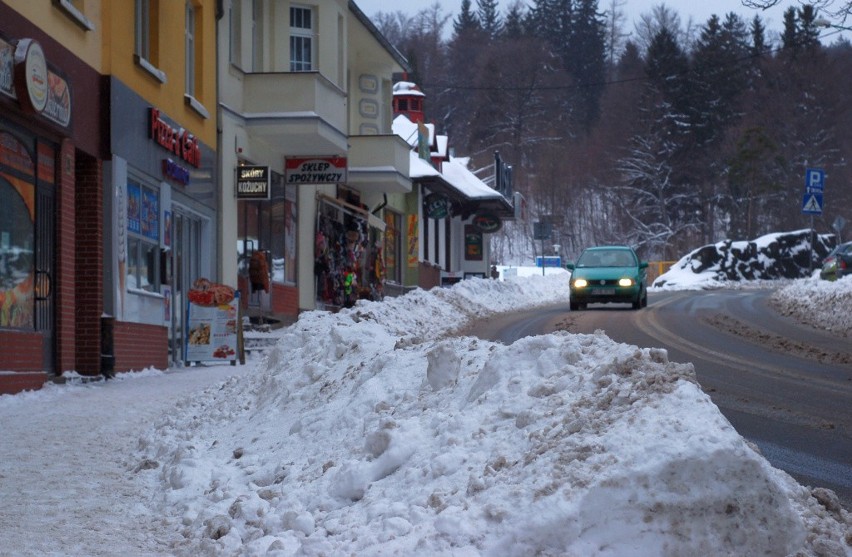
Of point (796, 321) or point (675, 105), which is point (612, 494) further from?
point (675, 105)

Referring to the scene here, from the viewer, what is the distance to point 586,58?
299 ft

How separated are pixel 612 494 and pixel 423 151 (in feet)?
131

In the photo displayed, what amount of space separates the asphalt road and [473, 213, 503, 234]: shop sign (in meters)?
22.1

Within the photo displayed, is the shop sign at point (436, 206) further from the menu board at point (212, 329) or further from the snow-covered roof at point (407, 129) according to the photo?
the menu board at point (212, 329)

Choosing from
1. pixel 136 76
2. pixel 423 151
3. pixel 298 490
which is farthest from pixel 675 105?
pixel 298 490

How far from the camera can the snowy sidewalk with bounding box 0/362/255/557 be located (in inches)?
258

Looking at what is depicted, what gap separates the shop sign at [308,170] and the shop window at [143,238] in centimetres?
715

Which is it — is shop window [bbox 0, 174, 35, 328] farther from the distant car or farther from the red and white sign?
the distant car

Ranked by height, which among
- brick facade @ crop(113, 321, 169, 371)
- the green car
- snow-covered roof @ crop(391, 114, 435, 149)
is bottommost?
brick facade @ crop(113, 321, 169, 371)

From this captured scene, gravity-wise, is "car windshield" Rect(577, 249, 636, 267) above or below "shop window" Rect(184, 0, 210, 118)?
below

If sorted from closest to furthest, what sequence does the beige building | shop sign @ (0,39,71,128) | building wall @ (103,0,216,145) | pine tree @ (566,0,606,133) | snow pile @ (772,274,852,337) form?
1. shop sign @ (0,39,71,128)
2. building wall @ (103,0,216,145)
3. the beige building
4. snow pile @ (772,274,852,337)
5. pine tree @ (566,0,606,133)

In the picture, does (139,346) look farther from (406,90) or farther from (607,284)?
Answer: (406,90)

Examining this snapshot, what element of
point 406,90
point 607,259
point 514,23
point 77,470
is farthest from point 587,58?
point 77,470

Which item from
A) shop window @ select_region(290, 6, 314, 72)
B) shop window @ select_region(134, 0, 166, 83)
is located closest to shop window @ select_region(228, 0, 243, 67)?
shop window @ select_region(290, 6, 314, 72)
